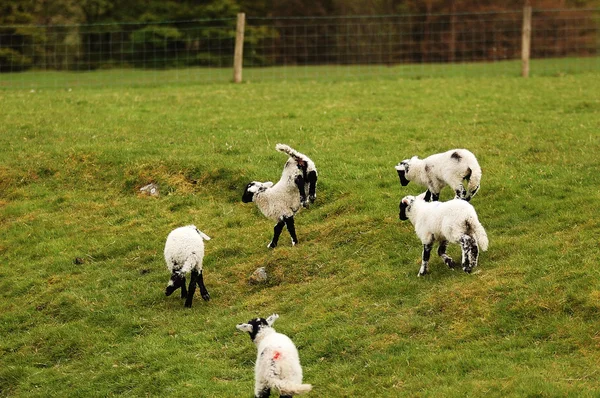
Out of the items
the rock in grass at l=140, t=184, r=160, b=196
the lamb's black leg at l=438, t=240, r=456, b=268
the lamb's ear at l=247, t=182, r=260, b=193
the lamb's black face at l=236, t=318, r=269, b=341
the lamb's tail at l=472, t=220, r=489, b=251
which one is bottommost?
the lamb's black face at l=236, t=318, r=269, b=341

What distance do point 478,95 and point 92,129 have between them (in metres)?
10.7

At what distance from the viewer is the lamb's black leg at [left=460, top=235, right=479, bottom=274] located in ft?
42.3

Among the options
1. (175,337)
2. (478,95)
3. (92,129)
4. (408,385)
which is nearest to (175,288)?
(175,337)

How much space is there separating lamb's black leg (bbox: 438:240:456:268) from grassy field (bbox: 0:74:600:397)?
0.49 feet

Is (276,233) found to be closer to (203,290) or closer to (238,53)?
(203,290)

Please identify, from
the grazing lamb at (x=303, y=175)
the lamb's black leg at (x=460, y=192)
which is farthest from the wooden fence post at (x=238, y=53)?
the lamb's black leg at (x=460, y=192)

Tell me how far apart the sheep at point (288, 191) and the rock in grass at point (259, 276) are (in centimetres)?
94

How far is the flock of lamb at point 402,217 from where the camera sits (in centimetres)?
1276

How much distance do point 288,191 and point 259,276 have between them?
145 cm

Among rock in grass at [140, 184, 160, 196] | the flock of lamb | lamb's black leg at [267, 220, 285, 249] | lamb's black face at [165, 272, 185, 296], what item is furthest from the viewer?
rock in grass at [140, 184, 160, 196]

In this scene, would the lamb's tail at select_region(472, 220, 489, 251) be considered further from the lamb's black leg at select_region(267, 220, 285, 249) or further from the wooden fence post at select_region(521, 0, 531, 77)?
the wooden fence post at select_region(521, 0, 531, 77)

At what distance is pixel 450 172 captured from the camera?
14.8 m

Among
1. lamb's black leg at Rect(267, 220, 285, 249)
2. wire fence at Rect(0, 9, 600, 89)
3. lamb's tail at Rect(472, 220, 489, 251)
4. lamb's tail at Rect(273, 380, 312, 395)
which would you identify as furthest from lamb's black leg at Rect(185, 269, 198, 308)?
wire fence at Rect(0, 9, 600, 89)

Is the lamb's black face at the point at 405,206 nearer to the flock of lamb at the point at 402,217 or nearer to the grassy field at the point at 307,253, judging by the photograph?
the flock of lamb at the point at 402,217
